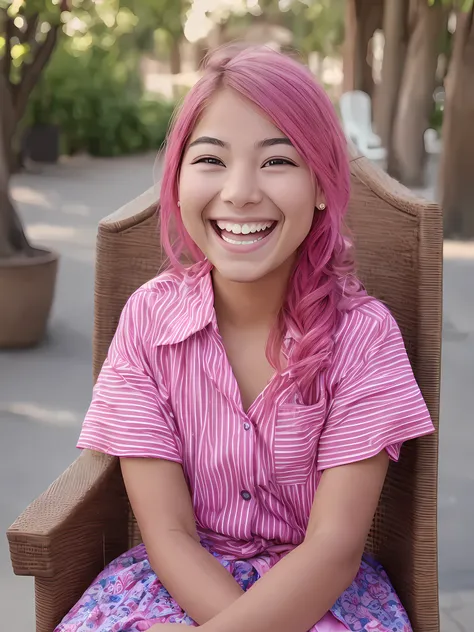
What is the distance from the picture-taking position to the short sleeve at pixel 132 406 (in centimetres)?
186

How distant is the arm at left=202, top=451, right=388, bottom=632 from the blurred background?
0.77m

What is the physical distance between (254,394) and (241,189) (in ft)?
1.30

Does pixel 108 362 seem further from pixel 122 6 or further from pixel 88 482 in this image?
pixel 122 6

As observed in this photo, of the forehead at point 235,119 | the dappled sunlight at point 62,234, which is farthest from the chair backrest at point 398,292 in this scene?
the dappled sunlight at point 62,234

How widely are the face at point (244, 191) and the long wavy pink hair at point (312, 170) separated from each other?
0.02 metres

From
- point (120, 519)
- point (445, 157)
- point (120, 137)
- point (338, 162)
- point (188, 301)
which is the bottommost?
point (120, 137)

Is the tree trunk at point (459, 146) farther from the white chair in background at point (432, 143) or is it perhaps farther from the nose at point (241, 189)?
the white chair in background at point (432, 143)

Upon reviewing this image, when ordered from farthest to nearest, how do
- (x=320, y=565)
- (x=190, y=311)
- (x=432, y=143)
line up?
(x=432, y=143) < (x=190, y=311) < (x=320, y=565)

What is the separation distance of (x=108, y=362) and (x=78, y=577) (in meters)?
0.41

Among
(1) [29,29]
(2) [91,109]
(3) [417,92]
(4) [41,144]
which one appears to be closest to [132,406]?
(1) [29,29]

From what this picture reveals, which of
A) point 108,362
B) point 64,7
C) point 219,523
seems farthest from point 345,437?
point 64,7

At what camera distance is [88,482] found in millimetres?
1939

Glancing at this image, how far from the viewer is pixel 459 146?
9.38m

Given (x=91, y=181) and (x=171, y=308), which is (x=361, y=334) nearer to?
(x=171, y=308)
